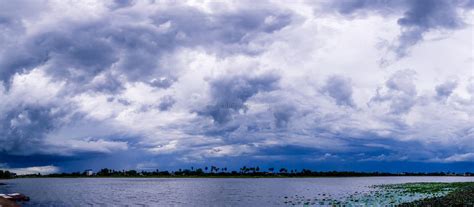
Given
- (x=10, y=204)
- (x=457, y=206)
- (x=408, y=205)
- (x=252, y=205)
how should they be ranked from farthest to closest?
(x=252, y=205), (x=408, y=205), (x=457, y=206), (x=10, y=204)

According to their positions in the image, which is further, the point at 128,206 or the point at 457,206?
the point at 128,206

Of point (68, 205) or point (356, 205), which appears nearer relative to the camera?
point (356, 205)

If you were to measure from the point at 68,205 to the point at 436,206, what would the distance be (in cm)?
5182

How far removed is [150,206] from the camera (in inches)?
2576

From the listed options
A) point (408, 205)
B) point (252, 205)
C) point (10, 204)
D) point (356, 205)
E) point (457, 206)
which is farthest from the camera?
point (252, 205)

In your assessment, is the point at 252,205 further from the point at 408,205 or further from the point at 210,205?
the point at 408,205

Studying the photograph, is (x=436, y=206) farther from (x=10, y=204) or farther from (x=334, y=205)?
(x=10, y=204)

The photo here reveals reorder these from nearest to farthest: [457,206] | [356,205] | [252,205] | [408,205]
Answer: [457,206] < [408,205] < [356,205] < [252,205]

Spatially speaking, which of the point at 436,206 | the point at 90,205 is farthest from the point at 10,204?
the point at 90,205

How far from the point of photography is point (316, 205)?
58.7m

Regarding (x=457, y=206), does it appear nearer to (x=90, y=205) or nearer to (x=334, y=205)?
(x=334, y=205)

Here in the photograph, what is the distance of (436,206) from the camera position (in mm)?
41312

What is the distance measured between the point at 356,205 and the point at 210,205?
72.4 feet

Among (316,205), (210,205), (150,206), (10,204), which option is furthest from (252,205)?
(10,204)
